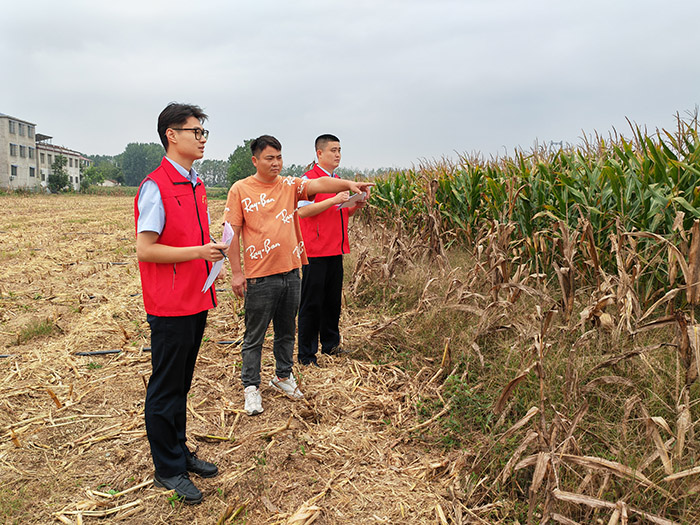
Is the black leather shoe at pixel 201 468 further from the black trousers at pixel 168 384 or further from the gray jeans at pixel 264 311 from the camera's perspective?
the gray jeans at pixel 264 311

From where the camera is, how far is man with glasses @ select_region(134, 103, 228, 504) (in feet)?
7.70

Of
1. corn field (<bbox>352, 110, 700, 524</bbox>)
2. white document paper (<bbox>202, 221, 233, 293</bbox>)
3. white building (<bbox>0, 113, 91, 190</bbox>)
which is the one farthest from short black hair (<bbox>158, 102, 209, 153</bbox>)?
white building (<bbox>0, 113, 91, 190</bbox>)

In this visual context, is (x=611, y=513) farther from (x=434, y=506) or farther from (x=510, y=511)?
(x=434, y=506)

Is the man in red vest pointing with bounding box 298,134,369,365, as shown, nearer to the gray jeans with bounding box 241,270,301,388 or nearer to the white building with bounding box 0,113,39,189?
the gray jeans with bounding box 241,270,301,388

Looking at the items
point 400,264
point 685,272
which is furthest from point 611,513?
point 400,264

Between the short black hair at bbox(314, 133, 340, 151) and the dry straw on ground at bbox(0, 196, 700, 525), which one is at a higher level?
the short black hair at bbox(314, 133, 340, 151)

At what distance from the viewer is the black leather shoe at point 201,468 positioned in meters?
2.74

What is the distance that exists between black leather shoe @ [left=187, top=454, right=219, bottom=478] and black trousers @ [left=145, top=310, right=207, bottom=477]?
108 millimetres

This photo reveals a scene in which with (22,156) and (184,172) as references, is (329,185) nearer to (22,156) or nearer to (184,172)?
(184,172)

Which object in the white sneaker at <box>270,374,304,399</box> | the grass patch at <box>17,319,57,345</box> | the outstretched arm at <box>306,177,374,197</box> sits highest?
the outstretched arm at <box>306,177,374,197</box>

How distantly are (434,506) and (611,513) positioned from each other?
32.4 inches

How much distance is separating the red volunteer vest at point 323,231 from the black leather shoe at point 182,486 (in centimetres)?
215

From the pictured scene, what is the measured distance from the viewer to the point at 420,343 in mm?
4281

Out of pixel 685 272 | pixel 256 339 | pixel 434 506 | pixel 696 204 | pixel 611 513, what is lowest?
pixel 434 506
